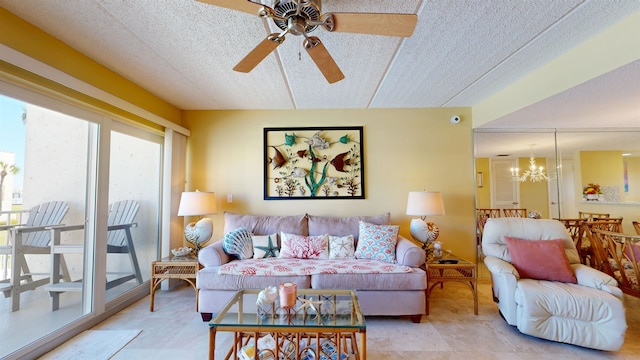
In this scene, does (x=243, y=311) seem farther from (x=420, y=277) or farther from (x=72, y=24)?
(x=72, y=24)

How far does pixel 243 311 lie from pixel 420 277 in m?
1.60

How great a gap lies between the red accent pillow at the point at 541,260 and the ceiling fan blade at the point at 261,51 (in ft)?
9.05

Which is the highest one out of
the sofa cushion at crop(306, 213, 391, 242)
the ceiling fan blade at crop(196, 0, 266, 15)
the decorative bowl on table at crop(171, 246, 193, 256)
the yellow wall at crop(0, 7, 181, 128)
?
the yellow wall at crop(0, 7, 181, 128)

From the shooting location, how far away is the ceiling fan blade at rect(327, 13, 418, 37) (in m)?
1.26

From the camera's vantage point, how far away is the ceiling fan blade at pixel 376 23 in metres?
1.26

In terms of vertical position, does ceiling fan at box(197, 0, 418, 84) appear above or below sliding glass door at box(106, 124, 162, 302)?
above

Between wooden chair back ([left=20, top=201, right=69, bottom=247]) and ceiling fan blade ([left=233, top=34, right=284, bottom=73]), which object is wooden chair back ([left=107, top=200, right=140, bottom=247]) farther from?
ceiling fan blade ([left=233, top=34, right=284, bottom=73])

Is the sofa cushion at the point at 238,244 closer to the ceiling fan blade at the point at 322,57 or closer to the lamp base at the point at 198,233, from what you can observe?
the lamp base at the point at 198,233

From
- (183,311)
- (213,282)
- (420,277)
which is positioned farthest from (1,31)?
(420,277)

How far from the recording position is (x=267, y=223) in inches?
122

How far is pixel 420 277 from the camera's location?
7.73 feet

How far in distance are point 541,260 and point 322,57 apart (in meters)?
2.60

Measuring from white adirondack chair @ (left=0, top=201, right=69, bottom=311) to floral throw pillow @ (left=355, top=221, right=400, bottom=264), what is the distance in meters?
2.74

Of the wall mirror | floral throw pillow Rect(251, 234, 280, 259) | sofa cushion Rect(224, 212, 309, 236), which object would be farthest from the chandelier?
floral throw pillow Rect(251, 234, 280, 259)
